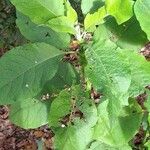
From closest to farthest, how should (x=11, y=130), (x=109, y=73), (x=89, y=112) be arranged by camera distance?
(x=109, y=73)
(x=89, y=112)
(x=11, y=130)

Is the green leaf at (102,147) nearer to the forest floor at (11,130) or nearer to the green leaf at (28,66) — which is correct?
the green leaf at (28,66)

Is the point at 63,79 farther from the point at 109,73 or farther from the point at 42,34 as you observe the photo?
the point at 109,73

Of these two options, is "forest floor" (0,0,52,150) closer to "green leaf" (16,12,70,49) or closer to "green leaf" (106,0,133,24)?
"green leaf" (16,12,70,49)

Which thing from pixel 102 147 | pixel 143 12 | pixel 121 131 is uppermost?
pixel 143 12

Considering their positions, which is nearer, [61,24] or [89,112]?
[61,24]

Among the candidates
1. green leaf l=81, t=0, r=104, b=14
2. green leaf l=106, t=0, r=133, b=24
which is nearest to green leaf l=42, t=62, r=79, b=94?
green leaf l=81, t=0, r=104, b=14

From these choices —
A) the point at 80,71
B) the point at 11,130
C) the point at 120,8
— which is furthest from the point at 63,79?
the point at 11,130

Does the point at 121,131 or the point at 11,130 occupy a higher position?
the point at 121,131
